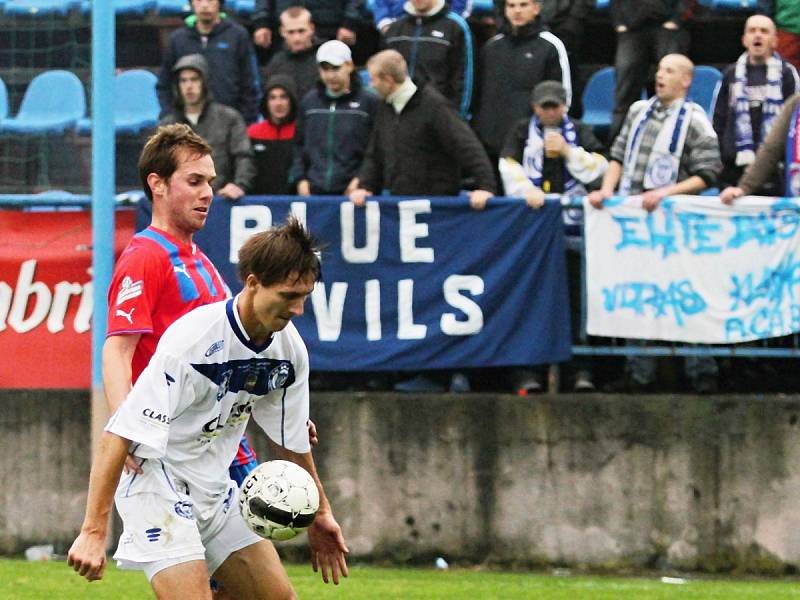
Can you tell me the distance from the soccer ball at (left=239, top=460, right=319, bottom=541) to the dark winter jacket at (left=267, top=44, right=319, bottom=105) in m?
5.75

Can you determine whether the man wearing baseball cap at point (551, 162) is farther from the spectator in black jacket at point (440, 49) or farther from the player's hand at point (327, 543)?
the player's hand at point (327, 543)

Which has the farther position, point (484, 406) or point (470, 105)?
point (470, 105)

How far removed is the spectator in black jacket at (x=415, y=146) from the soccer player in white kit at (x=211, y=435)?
4.18 metres

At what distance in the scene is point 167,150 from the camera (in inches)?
218

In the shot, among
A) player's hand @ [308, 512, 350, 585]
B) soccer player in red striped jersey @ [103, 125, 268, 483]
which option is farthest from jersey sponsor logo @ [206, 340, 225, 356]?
player's hand @ [308, 512, 350, 585]

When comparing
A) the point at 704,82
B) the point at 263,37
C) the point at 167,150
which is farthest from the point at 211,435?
the point at 704,82

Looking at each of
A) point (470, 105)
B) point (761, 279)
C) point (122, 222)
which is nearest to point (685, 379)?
point (761, 279)

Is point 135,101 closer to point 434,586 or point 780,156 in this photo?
point 434,586

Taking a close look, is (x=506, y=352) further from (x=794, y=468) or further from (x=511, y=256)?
(x=794, y=468)

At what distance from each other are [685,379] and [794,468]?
0.87 metres

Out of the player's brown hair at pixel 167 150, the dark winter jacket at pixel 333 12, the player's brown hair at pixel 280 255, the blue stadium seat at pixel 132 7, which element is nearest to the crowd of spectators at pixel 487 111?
the blue stadium seat at pixel 132 7

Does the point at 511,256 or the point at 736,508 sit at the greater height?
the point at 511,256

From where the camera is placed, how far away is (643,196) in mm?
9102

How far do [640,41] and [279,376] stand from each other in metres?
6.00
